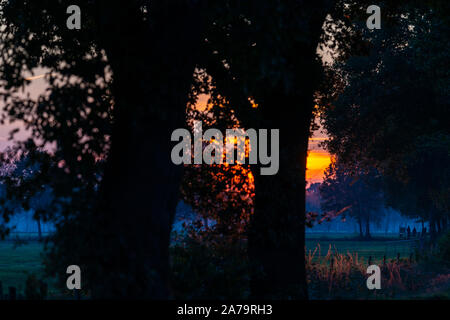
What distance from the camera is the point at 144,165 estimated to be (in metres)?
8.51

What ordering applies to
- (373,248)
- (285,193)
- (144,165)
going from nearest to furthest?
(144,165)
(285,193)
(373,248)

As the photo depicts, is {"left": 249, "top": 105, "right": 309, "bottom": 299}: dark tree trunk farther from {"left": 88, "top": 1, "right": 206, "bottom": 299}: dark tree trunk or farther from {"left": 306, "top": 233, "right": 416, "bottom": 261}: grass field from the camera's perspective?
{"left": 306, "top": 233, "right": 416, "bottom": 261}: grass field

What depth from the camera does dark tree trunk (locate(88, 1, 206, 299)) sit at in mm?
8398

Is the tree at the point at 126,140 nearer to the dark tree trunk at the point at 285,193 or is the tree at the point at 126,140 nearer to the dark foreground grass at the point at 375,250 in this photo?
the dark tree trunk at the point at 285,193

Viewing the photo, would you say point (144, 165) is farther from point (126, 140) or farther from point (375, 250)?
point (375, 250)

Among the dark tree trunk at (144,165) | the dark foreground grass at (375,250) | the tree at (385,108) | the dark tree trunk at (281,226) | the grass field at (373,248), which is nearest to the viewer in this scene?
the dark tree trunk at (144,165)

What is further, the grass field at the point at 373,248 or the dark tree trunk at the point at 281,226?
the grass field at the point at 373,248

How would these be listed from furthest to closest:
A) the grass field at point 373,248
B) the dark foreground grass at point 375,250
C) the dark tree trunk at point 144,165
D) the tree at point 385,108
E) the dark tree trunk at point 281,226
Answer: the grass field at point 373,248 → the dark foreground grass at point 375,250 → the tree at point 385,108 → the dark tree trunk at point 281,226 → the dark tree trunk at point 144,165

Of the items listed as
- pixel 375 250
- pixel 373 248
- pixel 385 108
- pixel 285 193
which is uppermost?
pixel 385 108

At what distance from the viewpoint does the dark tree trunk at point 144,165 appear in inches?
331

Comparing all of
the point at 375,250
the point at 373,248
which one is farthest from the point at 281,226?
the point at 373,248

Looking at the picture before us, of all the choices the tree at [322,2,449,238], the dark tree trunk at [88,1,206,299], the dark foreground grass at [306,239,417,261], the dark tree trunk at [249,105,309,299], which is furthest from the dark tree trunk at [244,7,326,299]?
the dark foreground grass at [306,239,417,261]

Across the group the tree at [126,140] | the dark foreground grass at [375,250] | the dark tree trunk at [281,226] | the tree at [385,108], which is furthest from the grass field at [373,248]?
the tree at [126,140]
